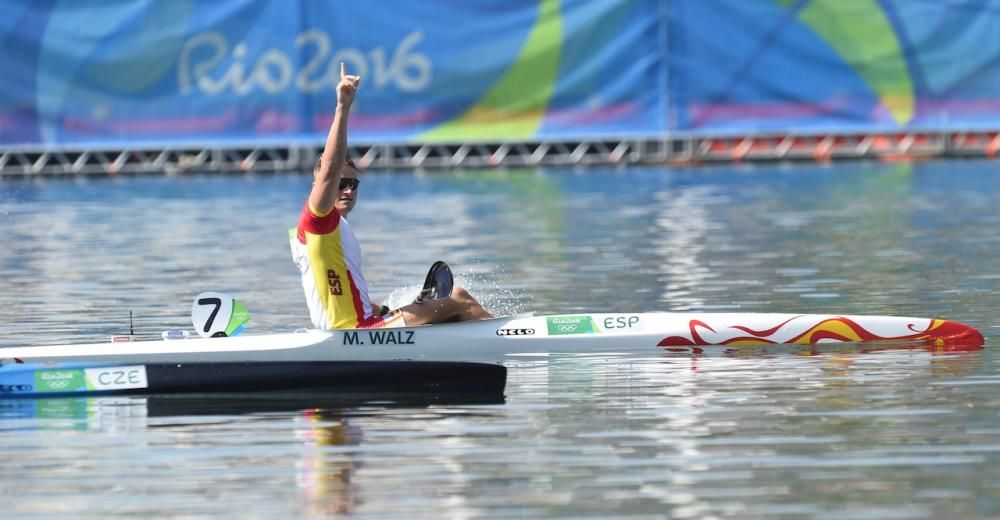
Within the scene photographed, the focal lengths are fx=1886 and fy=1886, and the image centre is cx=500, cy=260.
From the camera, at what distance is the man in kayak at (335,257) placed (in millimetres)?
10383

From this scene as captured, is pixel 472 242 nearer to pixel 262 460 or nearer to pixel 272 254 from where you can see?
pixel 272 254

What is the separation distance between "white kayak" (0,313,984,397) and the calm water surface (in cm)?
21

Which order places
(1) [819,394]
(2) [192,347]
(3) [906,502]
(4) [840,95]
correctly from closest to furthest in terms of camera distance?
(3) [906,502] < (1) [819,394] < (2) [192,347] < (4) [840,95]

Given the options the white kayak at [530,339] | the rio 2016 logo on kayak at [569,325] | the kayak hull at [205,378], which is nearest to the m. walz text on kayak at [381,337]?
the white kayak at [530,339]

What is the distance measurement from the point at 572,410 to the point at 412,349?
1.78 metres

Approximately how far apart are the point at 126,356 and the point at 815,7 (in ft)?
84.4

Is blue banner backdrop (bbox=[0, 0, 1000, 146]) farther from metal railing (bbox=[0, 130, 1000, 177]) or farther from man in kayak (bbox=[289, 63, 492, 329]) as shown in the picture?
man in kayak (bbox=[289, 63, 492, 329])

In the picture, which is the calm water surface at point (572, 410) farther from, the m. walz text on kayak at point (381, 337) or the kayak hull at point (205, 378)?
the m. walz text on kayak at point (381, 337)

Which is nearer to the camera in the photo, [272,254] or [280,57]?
[272,254]

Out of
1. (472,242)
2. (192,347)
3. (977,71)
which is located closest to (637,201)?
(472,242)

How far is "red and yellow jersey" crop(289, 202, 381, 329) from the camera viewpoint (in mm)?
10641

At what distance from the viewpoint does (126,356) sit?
11.0 meters

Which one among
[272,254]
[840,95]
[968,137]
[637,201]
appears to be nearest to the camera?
[272,254]

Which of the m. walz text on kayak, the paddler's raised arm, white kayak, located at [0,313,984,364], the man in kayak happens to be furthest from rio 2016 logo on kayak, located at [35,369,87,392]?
the paddler's raised arm
